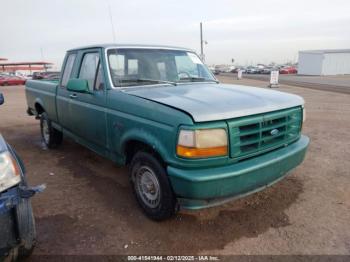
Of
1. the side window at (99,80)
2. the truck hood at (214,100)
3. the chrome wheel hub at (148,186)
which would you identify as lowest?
the chrome wheel hub at (148,186)

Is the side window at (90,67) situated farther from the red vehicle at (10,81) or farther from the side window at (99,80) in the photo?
the red vehicle at (10,81)

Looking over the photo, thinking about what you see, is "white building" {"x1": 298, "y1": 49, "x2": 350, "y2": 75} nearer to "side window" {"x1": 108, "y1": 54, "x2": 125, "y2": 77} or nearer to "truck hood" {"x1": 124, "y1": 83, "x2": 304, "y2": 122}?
"truck hood" {"x1": 124, "y1": 83, "x2": 304, "y2": 122}

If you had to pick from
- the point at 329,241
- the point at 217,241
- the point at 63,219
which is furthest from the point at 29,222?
the point at 329,241

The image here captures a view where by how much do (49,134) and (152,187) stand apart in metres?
3.59

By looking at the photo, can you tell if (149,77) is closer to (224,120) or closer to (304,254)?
(224,120)

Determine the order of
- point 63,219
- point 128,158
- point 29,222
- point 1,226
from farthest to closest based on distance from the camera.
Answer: point 128,158, point 63,219, point 29,222, point 1,226

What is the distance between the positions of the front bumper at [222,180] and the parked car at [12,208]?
1227mm

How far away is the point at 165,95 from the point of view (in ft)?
10.5

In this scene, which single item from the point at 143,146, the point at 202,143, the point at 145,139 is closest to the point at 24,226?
the point at 145,139

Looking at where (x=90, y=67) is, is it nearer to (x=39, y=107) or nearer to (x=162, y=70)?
(x=162, y=70)

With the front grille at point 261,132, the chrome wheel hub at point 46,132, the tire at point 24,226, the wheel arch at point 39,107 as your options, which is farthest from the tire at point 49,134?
the front grille at point 261,132

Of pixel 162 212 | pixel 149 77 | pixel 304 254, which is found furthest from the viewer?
pixel 149 77

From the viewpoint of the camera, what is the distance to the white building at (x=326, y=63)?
4609cm

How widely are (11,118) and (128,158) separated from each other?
8.20m
